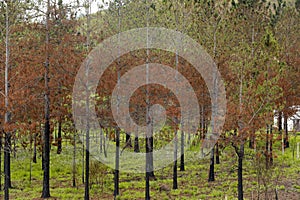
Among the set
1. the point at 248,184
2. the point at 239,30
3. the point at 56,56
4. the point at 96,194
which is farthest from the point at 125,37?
the point at 248,184

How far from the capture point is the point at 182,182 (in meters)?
21.5

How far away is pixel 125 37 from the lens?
810 inches

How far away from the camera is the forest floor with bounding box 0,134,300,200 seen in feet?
58.0

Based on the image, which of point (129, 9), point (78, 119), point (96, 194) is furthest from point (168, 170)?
point (129, 9)

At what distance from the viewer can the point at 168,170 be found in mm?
25516

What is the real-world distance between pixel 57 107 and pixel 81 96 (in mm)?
2165

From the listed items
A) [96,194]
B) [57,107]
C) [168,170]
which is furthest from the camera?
[168,170]

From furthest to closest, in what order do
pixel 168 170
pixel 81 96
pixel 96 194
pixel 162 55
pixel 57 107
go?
pixel 168 170 < pixel 162 55 < pixel 96 194 < pixel 57 107 < pixel 81 96

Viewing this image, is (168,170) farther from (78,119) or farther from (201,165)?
(78,119)

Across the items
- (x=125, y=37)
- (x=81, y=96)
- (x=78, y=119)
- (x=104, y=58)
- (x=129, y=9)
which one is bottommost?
(x=78, y=119)

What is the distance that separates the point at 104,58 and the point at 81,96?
2.16 meters

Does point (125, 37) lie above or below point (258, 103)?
above

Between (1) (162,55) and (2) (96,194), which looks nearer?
(2) (96,194)

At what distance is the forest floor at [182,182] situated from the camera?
17.7 meters
